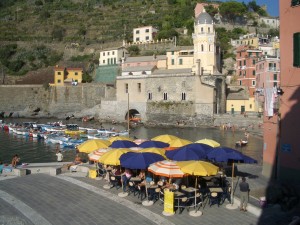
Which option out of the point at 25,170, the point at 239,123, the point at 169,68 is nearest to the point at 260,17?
the point at 169,68

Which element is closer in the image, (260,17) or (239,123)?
(239,123)

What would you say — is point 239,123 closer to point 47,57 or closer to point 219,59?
point 219,59

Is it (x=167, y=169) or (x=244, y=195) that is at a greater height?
(x=167, y=169)

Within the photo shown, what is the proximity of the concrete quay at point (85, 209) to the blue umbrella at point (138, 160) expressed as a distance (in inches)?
49.2

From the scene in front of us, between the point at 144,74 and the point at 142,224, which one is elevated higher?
the point at 144,74

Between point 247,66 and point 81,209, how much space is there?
179 ft

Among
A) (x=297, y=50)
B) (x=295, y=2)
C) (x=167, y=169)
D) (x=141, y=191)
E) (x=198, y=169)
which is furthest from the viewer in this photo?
(x=295, y=2)

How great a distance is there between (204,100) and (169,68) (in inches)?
549

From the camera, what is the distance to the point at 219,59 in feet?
219

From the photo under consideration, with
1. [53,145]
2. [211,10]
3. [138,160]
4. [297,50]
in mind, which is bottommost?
[53,145]

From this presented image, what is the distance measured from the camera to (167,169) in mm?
13148

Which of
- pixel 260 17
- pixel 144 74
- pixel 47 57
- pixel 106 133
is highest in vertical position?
pixel 260 17

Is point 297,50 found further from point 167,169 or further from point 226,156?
point 167,169

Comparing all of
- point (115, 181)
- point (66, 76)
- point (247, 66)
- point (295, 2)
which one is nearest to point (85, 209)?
point (115, 181)
